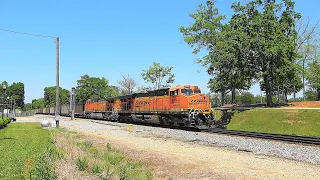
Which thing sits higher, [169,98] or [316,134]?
[169,98]

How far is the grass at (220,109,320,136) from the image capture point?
24941 millimetres

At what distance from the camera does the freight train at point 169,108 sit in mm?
25750

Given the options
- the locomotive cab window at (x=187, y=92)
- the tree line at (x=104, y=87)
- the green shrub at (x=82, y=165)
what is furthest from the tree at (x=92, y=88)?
the green shrub at (x=82, y=165)

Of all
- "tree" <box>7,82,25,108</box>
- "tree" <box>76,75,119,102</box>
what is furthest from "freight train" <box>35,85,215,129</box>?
→ "tree" <box>7,82,25,108</box>

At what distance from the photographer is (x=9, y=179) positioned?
23.7 ft

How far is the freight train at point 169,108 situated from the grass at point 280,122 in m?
5.61

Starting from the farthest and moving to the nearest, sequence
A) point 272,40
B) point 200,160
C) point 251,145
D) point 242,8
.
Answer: point 242,8 → point 272,40 → point 251,145 → point 200,160

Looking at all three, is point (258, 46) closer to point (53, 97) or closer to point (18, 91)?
point (53, 97)

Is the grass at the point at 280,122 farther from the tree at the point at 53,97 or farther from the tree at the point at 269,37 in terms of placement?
the tree at the point at 53,97

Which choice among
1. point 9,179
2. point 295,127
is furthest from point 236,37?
point 9,179

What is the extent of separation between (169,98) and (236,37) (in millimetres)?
12552

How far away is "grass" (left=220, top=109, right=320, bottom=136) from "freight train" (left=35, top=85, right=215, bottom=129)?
18.4 ft

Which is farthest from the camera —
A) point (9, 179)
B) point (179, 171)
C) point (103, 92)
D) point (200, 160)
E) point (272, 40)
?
point (103, 92)

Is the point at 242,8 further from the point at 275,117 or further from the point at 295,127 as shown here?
the point at 295,127
